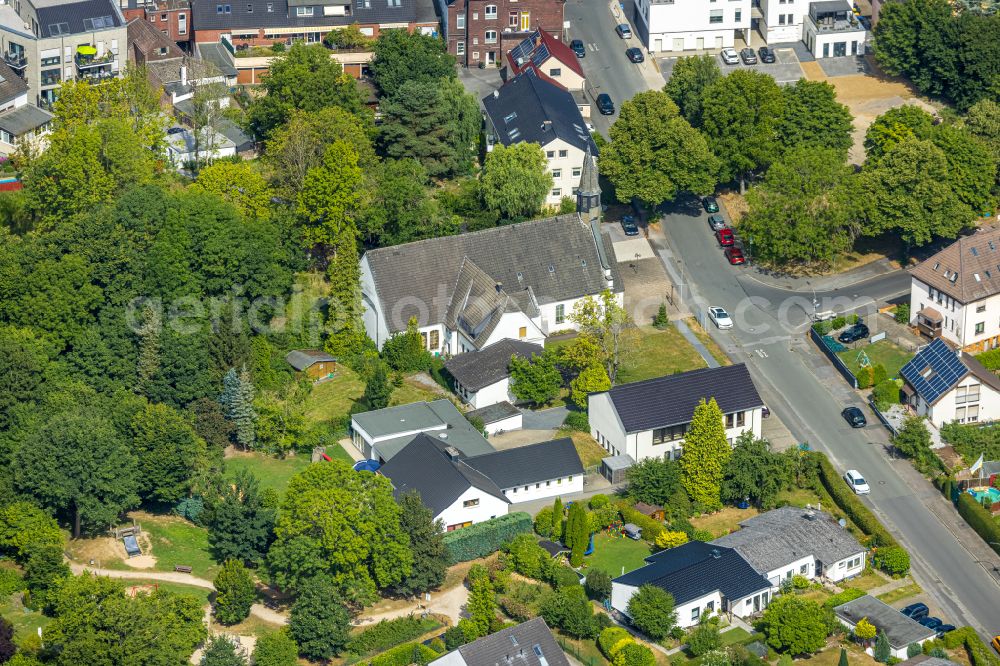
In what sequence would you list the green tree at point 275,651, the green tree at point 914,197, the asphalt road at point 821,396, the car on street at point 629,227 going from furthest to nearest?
1. the car on street at point 629,227
2. the green tree at point 914,197
3. the asphalt road at point 821,396
4. the green tree at point 275,651

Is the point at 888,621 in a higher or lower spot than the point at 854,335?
lower

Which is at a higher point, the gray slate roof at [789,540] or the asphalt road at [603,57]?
the asphalt road at [603,57]

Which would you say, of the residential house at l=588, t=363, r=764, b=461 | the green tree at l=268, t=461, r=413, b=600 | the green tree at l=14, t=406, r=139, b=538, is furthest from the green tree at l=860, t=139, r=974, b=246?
the green tree at l=14, t=406, r=139, b=538

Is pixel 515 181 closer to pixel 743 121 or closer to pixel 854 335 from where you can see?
pixel 743 121

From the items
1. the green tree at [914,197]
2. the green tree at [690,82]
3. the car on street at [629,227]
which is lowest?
the car on street at [629,227]

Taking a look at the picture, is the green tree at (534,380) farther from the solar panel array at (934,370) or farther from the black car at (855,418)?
the solar panel array at (934,370)

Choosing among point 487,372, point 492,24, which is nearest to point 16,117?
point 492,24

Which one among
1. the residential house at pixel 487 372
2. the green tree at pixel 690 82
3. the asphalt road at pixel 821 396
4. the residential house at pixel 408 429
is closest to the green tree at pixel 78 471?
the residential house at pixel 408 429
